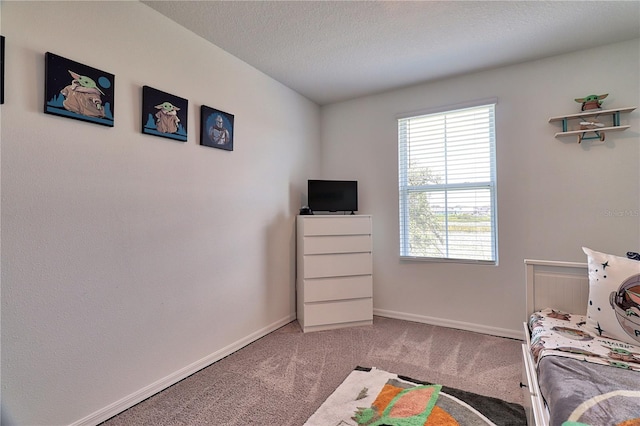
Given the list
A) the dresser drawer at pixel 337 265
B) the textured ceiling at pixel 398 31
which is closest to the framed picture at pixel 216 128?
the textured ceiling at pixel 398 31

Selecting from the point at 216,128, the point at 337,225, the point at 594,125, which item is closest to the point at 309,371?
the point at 337,225

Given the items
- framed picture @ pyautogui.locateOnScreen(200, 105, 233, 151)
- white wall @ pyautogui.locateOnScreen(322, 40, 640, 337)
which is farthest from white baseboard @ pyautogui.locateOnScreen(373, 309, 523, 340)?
framed picture @ pyautogui.locateOnScreen(200, 105, 233, 151)

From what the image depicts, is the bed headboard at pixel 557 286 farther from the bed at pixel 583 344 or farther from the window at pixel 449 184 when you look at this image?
the window at pixel 449 184

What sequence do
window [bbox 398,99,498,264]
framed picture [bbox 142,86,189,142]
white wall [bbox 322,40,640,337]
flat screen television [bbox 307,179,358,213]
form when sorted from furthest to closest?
1. flat screen television [bbox 307,179,358,213]
2. window [bbox 398,99,498,264]
3. white wall [bbox 322,40,640,337]
4. framed picture [bbox 142,86,189,142]

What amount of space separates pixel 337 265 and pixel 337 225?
393 millimetres

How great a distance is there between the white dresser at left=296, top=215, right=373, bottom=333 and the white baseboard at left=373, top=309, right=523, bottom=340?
0.32m

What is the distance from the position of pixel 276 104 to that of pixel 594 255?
8.85ft

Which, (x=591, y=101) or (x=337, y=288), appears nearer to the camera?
(x=591, y=101)

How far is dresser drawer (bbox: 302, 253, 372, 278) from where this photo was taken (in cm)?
281

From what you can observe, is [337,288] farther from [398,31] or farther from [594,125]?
[594,125]

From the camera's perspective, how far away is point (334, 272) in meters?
2.86

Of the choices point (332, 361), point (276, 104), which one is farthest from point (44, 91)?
point (332, 361)

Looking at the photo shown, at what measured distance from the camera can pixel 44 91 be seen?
4.58 ft

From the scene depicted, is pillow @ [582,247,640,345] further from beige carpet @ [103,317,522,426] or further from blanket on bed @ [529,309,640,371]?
beige carpet @ [103,317,522,426]
